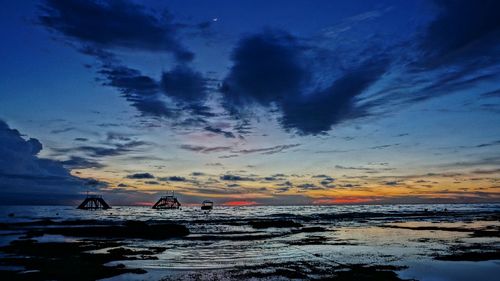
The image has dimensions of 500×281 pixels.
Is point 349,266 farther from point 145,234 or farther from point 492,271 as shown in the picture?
point 145,234

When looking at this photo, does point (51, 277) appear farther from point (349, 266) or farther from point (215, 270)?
point (349, 266)

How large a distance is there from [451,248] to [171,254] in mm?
25776

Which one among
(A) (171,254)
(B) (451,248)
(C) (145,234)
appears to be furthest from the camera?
(C) (145,234)

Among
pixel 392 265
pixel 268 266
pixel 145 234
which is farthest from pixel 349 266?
pixel 145 234

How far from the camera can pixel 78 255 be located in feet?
102

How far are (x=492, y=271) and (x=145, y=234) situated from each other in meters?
40.9

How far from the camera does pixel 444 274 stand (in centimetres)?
2303

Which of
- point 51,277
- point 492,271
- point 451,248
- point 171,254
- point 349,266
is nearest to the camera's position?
point 51,277

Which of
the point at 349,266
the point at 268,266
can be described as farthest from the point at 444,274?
the point at 268,266

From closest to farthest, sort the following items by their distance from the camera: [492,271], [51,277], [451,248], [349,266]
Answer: [51,277], [492,271], [349,266], [451,248]

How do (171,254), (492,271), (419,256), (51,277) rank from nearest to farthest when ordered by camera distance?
(51,277) → (492,271) → (419,256) → (171,254)

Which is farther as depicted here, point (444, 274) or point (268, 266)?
point (268, 266)

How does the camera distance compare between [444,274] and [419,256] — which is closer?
[444,274]

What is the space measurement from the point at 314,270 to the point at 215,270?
248 inches
